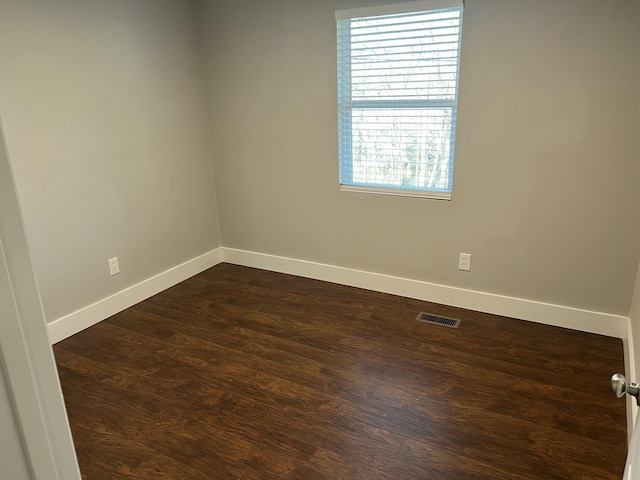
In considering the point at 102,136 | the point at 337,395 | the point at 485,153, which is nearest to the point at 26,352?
the point at 337,395

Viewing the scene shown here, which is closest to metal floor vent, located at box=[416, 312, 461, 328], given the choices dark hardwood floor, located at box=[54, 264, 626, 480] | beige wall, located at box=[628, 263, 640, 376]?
dark hardwood floor, located at box=[54, 264, 626, 480]

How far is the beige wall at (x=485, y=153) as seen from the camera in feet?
8.05

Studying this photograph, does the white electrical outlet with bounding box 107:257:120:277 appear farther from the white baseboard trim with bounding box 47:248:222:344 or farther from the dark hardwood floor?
the dark hardwood floor

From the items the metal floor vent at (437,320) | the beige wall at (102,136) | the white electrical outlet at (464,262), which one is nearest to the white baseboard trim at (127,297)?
the beige wall at (102,136)

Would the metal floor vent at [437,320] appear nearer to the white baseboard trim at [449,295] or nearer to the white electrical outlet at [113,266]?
the white baseboard trim at [449,295]

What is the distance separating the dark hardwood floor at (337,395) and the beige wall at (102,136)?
1.60ft

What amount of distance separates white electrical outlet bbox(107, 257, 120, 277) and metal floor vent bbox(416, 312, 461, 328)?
209 centimetres

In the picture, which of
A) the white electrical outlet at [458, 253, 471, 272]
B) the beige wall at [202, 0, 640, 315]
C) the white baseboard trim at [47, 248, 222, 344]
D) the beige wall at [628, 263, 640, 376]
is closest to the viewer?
the beige wall at [628, 263, 640, 376]

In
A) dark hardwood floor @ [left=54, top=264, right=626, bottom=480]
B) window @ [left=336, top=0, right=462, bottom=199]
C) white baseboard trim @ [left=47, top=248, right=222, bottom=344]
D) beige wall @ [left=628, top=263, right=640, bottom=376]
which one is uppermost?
window @ [left=336, top=0, right=462, bottom=199]

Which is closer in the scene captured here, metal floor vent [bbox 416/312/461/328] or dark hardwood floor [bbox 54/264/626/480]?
dark hardwood floor [bbox 54/264/626/480]

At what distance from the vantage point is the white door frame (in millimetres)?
688

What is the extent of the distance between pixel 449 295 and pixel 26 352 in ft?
9.21

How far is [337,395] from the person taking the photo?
2266 mm

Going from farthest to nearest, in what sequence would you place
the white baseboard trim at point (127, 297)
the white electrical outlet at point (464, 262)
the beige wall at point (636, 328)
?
the white electrical outlet at point (464, 262) < the white baseboard trim at point (127, 297) < the beige wall at point (636, 328)
